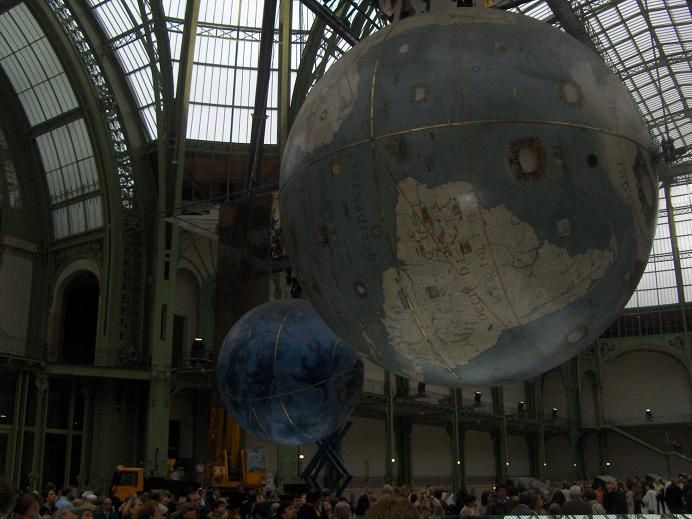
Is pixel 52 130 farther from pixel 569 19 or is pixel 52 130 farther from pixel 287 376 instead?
pixel 287 376

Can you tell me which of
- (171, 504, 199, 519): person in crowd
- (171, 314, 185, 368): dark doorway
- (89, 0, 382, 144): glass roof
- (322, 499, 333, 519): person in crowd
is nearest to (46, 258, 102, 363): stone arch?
(171, 314, 185, 368): dark doorway

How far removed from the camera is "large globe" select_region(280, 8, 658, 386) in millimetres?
3051

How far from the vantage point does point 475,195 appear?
3025 millimetres

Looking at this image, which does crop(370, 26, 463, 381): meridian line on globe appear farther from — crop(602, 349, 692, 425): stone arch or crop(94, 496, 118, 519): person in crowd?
crop(602, 349, 692, 425): stone arch

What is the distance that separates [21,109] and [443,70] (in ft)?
88.2

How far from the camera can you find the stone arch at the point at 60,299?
26578mm

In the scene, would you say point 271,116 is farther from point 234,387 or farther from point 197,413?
point 234,387

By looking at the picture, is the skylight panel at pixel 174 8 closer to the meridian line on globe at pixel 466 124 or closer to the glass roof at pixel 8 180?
the glass roof at pixel 8 180

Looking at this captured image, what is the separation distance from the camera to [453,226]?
3068 mm

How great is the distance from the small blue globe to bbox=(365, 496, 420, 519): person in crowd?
12.8ft

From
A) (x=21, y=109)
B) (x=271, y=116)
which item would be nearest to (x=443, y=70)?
(x=271, y=116)

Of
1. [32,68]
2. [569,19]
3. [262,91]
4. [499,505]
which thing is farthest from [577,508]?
[32,68]

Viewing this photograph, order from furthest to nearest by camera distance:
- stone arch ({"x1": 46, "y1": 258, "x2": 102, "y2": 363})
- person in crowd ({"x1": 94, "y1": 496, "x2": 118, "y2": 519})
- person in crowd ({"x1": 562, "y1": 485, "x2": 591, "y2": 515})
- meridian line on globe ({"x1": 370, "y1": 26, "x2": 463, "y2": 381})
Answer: stone arch ({"x1": 46, "y1": 258, "x2": 102, "y2": 363}) → person in crowd ({"x1": 94, "y1": 496, "x2": 118, "y2": 519}) → person in crowd ({"x1": 562, "y1": 485, "x2": 591, "y2": 515}) → meridian line on globe ({"x1": 370, "y1": 26, "x2": 463, "y2": 381})

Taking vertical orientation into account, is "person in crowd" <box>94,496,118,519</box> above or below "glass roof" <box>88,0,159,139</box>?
below
